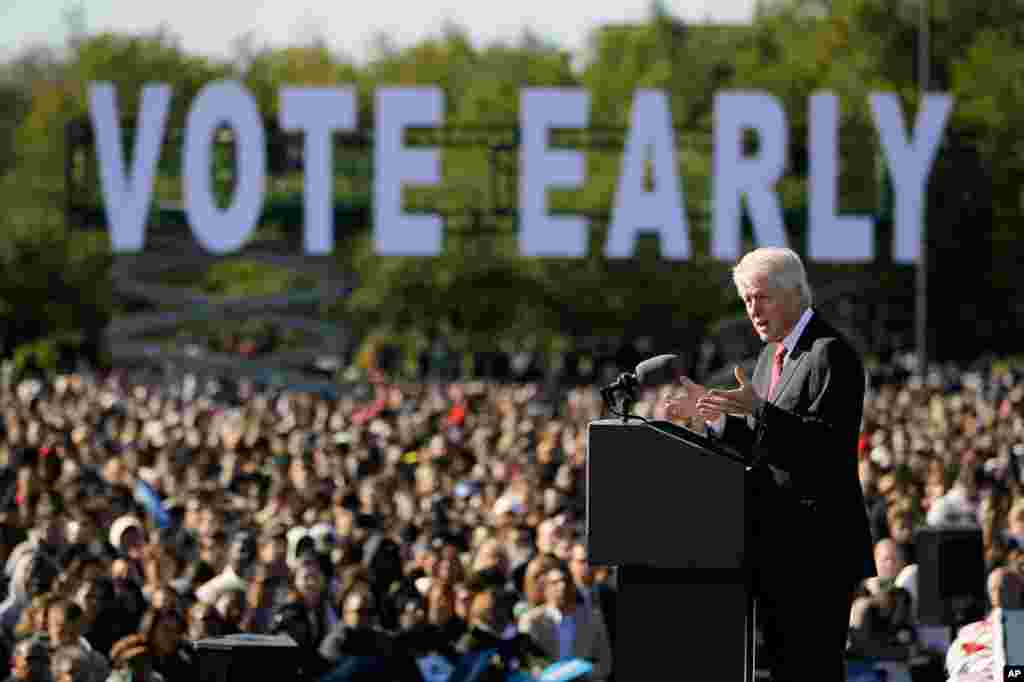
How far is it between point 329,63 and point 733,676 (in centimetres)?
9663

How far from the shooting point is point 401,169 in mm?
45875

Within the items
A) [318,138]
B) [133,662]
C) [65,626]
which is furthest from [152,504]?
[318,138]

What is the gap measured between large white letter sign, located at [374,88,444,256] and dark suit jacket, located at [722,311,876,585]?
1500 inches

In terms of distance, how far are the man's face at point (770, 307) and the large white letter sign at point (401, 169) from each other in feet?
125

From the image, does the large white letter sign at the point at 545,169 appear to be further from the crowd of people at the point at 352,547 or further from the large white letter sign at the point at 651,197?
the crowd of people at the point at 352,547

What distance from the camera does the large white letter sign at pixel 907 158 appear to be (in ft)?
142

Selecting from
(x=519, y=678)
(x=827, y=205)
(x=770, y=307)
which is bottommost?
(x=519, y=678)

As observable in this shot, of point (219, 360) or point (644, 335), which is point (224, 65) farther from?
point (219, 360)

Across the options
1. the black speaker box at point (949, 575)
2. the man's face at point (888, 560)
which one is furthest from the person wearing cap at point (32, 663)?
the man's face at point (888, 560)

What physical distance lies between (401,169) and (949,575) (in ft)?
112

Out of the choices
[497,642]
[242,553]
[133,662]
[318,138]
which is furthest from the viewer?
[318,138]

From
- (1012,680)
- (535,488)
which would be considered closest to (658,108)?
(535,488)

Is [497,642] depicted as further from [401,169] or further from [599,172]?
[599,172]

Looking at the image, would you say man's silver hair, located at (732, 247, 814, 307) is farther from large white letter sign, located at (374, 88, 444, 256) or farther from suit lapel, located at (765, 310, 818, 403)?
large white letter sign, located at (374, 88, 444, 256)
